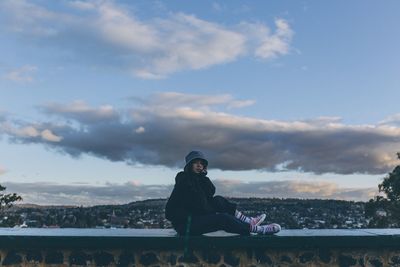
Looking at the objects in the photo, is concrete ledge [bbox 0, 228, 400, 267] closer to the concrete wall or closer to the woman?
the concrete wall

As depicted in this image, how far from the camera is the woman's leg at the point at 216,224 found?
8.31 m

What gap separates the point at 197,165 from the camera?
327 inches

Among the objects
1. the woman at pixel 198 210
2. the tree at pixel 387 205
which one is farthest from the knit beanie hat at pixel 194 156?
the tree at pixel 387 205

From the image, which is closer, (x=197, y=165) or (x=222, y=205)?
(x=197, y=165)

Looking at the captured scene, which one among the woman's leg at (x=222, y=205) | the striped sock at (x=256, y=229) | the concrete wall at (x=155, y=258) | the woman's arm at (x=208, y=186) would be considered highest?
the woman's arm at (x=208, y=186)

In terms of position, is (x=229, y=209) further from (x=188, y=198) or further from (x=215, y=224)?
(x=188, y=198)

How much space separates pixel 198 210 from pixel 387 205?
1054 inches

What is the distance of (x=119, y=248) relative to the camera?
8.44 metres

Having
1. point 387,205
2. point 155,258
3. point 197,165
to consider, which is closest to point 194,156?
point 197,165

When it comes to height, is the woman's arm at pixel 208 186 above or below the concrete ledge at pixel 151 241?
above

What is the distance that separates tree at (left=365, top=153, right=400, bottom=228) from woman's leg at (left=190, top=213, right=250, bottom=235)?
25395 millimetres

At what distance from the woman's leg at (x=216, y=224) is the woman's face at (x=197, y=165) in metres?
0.67

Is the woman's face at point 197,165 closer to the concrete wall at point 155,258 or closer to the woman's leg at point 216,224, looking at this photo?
the woman's leg at point 216,224

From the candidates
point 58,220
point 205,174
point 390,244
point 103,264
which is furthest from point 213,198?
point 58,220
